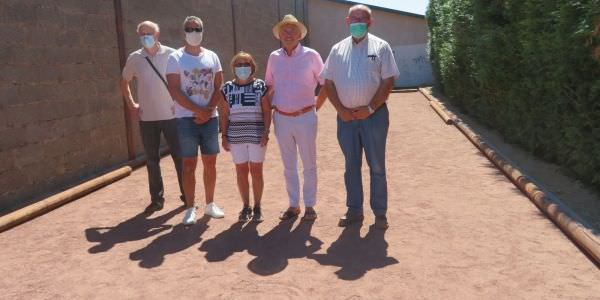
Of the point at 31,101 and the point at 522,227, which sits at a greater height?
the point at 31,101

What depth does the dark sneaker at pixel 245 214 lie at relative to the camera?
5.44m

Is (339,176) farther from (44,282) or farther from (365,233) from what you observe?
(44,282)

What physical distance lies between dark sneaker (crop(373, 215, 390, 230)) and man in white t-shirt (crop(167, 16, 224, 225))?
1572mm

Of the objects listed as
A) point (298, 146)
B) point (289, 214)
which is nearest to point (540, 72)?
point (298, 146)

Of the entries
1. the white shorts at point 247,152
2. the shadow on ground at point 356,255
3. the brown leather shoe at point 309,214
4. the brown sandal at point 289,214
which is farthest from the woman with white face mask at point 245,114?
the shadow on ground at point 356,255

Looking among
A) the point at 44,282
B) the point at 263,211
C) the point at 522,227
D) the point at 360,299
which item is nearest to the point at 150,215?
the point at 263,211

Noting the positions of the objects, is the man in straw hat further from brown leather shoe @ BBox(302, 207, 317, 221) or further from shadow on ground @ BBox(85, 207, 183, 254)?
shadow on ground @ BBox(85, 207, 183, 254)

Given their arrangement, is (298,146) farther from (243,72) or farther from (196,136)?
(196,136)

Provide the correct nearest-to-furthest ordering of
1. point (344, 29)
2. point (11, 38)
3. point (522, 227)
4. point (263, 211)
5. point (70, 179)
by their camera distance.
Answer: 1. point (522, 227)
2. point (263, 211)
3. point (11, 38)
4. point (70, 179)
5. point (344, 29)

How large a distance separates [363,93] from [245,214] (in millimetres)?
1646

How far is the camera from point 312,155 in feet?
17.2

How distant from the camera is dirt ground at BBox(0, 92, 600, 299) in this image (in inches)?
149

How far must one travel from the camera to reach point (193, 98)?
5.23 metres

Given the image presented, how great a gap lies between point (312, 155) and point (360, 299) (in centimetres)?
191
